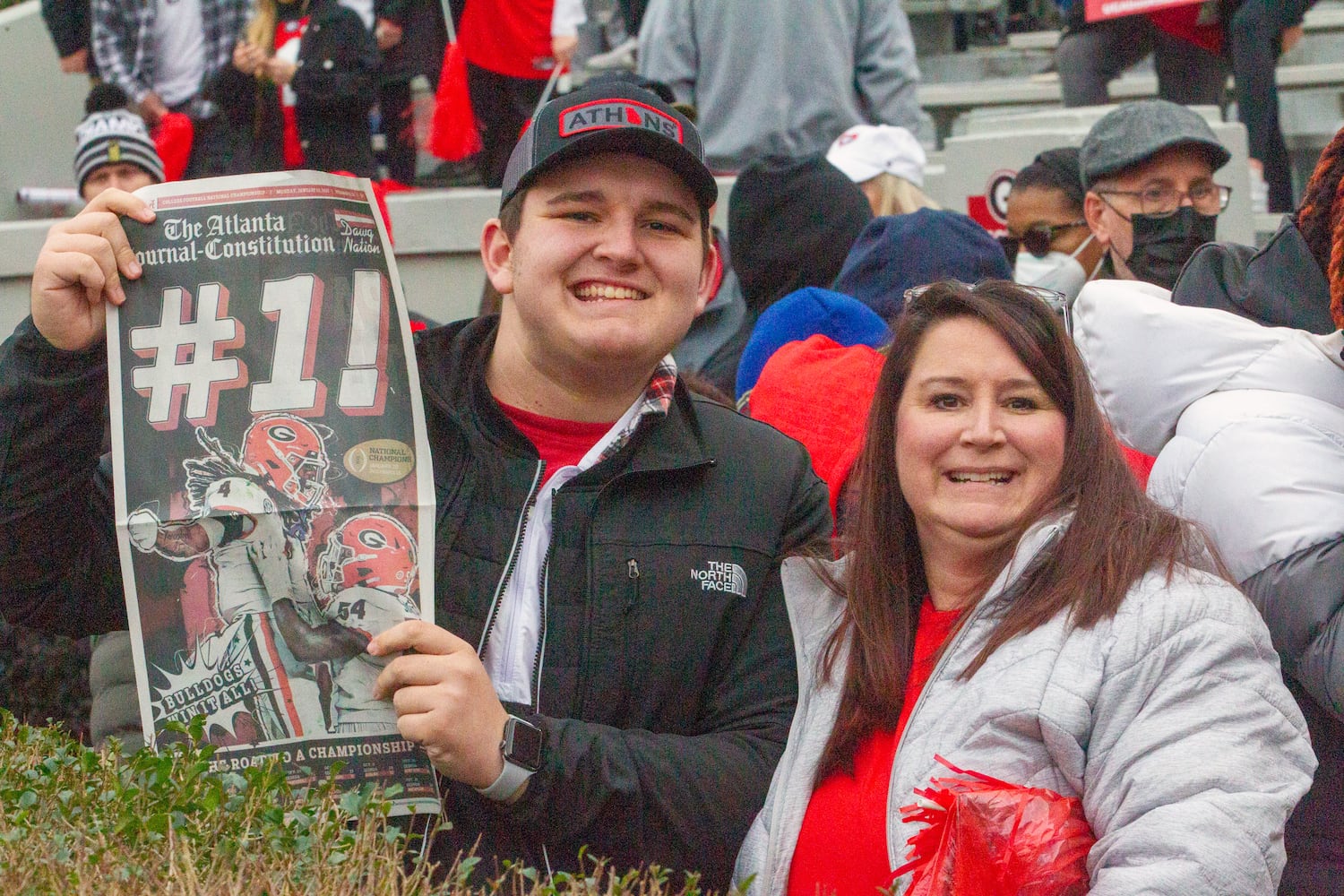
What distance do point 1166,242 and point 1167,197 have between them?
8.8 inches

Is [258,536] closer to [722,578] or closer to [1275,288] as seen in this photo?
[722,578]

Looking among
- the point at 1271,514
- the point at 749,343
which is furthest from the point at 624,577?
the point at 749,343

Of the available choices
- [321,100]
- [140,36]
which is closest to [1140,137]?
[321,100]

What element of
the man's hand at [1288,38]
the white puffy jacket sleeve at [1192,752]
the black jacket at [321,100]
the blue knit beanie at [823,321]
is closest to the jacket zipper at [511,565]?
the white puffy jacket sleeve at [1192,752]

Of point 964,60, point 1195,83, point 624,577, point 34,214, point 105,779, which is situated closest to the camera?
point 105,779

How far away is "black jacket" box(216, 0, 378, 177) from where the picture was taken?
27.1ft

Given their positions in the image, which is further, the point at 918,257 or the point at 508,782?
the point at 918,257

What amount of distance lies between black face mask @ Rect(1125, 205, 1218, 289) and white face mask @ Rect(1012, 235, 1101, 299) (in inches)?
13.3

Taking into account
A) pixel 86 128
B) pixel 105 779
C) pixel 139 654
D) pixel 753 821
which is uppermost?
pixel 86 128

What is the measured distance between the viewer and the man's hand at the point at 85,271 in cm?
241

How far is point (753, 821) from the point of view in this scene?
265cm

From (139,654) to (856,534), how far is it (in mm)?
1246

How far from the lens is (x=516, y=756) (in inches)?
93.1

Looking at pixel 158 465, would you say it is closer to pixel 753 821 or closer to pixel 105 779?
pixel 105 779
